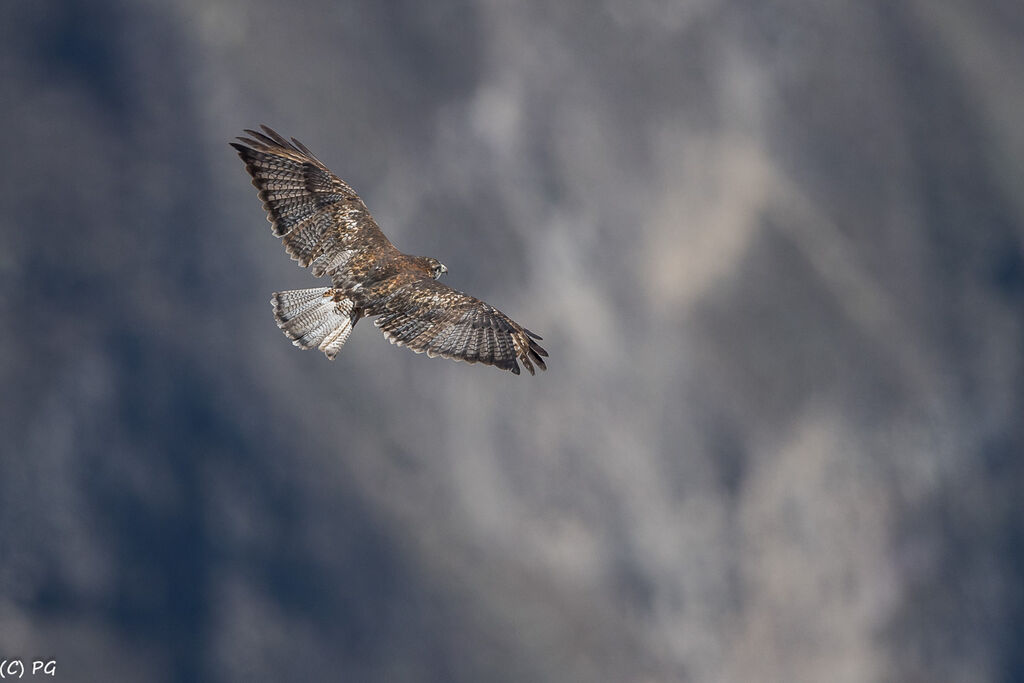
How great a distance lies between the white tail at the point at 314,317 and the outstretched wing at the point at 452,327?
2.10 m

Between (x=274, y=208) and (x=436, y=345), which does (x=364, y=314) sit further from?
(x=274, y=208)

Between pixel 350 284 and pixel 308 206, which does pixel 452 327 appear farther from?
pixel 308 206

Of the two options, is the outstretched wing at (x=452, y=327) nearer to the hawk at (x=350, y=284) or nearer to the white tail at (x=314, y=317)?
the hawk at (x=350, y=284)

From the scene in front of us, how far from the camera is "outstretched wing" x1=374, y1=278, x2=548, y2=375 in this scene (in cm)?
3972

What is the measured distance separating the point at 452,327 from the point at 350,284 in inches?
195

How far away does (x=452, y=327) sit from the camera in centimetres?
4066

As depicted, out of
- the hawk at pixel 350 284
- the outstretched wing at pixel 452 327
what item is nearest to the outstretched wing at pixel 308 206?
the hawk at pixel 350 284

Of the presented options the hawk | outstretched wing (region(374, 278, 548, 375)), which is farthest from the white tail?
outstretched wing (region(374, 278, 548, 375))

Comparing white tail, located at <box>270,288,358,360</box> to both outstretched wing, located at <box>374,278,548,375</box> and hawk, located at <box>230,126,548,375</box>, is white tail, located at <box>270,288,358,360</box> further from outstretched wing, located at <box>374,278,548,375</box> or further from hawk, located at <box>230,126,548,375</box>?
outstretched wing, located at <box>374,278,548,375</box>

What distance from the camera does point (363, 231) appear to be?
44.4 metres

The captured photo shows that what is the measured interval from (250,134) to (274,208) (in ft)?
13.2

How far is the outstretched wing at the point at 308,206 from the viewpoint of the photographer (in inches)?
1724

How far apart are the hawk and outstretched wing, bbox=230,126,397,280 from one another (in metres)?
0.04

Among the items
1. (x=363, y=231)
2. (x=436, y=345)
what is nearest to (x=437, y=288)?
(x=436, y=345)
